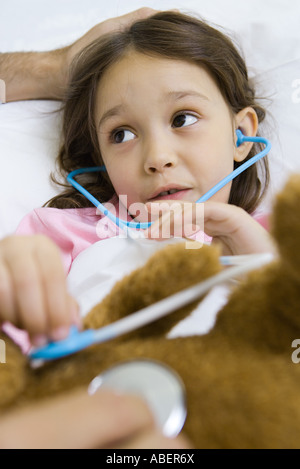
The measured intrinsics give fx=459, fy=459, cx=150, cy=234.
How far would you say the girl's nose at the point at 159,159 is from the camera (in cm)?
90

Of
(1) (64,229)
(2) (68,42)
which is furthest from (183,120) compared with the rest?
(2) (68,42)

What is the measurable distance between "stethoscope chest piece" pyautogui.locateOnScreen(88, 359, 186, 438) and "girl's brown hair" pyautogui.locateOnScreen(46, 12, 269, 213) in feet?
2.62

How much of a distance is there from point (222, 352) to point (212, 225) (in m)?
0.51

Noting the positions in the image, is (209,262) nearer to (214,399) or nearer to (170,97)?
(214,399)

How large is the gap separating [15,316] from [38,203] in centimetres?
72

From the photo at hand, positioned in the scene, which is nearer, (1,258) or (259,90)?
(1,258)

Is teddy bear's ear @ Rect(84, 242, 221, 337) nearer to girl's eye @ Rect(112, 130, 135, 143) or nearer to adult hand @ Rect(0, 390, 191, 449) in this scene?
adult hand @ Rect(0, 390, 191, 449)

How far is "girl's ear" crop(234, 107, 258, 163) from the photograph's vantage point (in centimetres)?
111

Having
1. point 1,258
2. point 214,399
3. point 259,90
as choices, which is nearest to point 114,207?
point 259,90

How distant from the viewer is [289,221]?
338 millimetres

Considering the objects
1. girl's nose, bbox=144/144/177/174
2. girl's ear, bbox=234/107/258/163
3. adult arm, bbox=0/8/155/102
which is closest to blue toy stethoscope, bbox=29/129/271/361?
girl's nose, bbox=144/144/177/174

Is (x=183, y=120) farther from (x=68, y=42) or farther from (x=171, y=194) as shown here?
(x=68, y=42)

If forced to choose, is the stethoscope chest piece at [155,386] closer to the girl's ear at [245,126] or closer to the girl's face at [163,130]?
the girl's face at [163,130]
